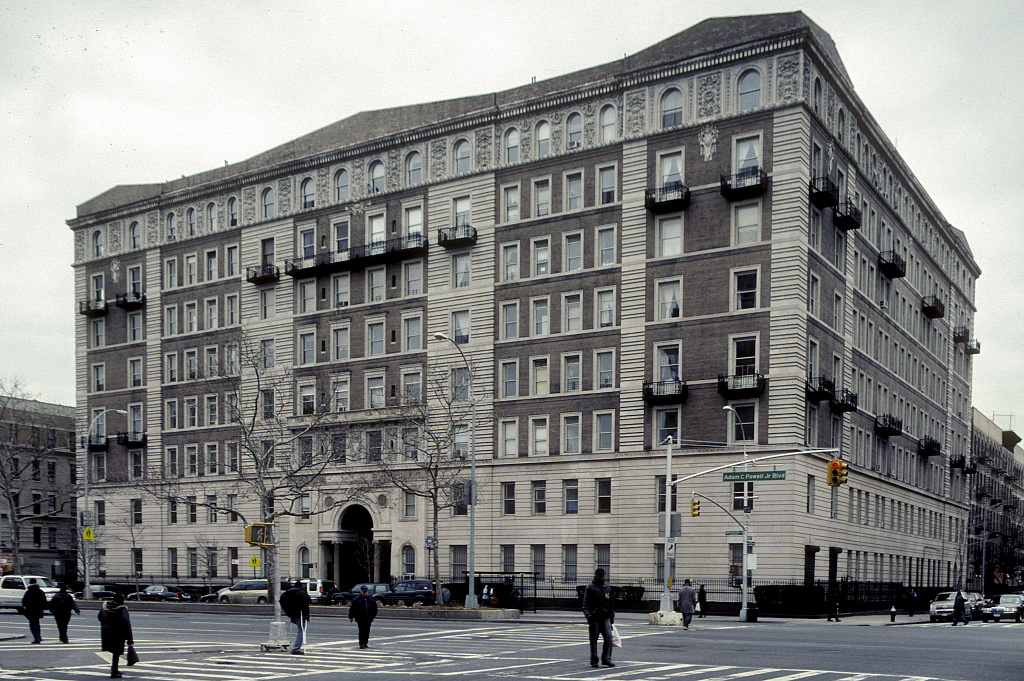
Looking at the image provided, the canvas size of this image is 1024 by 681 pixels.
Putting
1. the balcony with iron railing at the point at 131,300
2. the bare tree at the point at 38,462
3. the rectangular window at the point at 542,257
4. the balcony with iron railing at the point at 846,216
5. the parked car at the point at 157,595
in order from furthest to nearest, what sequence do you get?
the bare tree at the point at 38,462, the balcony with iron railing at the point at 131,300, the rectangular window at the point at 542,257, the parked car at the point at 157,595, the balcony with iron railing at the point at 846,216

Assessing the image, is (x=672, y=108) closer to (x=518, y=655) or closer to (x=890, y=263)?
(x=890, y=263)

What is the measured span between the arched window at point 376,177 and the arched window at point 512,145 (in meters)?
9.83

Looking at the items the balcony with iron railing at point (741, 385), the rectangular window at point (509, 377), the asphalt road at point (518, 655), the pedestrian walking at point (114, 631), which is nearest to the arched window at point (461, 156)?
the rectangular window at point (509, 377)

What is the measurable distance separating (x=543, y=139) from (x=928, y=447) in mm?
37969

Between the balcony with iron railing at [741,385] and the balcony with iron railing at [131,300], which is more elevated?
the balcony with iron railing at [131,300]

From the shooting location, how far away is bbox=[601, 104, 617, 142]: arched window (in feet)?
210

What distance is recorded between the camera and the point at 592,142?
2544 inches

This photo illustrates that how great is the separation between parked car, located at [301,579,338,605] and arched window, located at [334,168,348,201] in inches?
1016

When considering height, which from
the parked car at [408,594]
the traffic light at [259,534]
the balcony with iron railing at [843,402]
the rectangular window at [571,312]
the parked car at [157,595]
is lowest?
the parked car at [157,595]

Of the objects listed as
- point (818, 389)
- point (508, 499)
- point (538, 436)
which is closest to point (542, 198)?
point (538, 436)

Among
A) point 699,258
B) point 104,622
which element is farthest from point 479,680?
point 699,258

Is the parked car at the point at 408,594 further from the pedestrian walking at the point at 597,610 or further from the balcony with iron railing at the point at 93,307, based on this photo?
the balcony with iron railing at the point at 93,307

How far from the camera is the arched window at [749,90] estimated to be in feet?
195

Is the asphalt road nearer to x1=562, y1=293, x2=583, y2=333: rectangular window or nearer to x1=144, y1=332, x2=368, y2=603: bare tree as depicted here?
x1=562, y1=293, x2=583, y2=333: rectangular window
